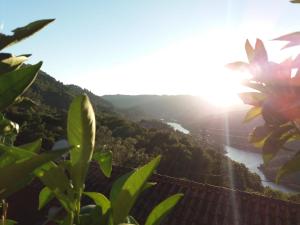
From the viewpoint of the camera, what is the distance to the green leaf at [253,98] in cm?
121

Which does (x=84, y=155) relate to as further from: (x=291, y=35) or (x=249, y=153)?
(x=249, y=153)

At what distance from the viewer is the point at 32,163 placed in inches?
24.5

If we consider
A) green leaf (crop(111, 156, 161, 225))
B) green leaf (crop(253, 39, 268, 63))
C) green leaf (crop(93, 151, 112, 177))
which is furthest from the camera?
green leaf (crop(253, 39, 268, 63))

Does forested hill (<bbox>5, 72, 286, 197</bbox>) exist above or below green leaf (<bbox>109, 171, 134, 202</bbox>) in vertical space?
below

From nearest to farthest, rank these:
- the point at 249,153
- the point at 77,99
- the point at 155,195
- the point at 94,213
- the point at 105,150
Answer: the point at 77,99
the point at 94,213
the point at 105,150
the point at 155,195
the point at 249,153

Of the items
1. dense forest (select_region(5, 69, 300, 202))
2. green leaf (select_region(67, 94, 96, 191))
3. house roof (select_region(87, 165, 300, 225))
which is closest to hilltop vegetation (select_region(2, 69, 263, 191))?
dense forest (select_region(5, 69, 300, 202))

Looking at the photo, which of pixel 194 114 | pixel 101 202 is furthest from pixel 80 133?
pixel 194 114

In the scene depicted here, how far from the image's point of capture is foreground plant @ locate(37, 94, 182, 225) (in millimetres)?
741

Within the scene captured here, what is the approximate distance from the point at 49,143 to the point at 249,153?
59684 millimetres

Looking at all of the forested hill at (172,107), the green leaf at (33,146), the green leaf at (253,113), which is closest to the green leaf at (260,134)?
the green leaf at (253,113)

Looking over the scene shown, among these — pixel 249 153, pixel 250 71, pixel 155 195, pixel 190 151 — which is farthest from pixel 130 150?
pixel 249 153

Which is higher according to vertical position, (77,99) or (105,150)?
(77,99)

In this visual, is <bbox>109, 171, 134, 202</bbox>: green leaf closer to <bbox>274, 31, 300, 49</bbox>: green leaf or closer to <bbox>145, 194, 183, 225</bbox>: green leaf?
<bbox>145, 194, 183, 225</bbox>: green leaf

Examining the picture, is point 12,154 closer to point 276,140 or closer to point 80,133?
point 80,133
